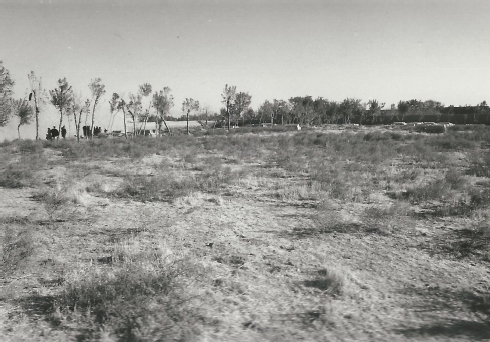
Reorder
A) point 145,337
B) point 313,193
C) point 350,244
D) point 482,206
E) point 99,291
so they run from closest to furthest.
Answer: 1. point 145,337
2. point 99,291
3. point 350,244
4. point 482,206
5. point 313,193

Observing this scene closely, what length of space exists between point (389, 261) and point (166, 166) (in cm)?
1300

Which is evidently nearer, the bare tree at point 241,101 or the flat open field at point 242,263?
the flat open field at point 242,263

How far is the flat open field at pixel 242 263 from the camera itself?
3732 mm

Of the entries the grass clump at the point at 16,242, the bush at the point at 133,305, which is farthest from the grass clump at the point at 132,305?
the grass clump at the point at 16,242

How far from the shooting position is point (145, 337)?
11.4ft

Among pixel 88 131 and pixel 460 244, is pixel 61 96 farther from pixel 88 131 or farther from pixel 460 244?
pixel 460 244

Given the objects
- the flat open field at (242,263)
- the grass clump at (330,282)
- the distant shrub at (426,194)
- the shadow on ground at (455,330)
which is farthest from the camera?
the distant shrub at (426,194)

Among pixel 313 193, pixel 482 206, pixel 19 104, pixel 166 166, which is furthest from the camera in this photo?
pixel 19 104

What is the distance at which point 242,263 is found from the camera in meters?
5.59

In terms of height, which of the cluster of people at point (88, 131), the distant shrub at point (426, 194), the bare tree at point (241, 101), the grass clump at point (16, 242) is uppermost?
the bare tree at point (241, 101)

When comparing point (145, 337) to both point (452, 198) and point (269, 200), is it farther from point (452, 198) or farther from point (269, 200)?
point (452, 198)

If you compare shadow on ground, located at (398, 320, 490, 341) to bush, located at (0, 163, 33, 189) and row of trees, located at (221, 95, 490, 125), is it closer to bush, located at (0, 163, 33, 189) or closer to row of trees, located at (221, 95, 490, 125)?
bush, located at (0, 163, 33, 189)

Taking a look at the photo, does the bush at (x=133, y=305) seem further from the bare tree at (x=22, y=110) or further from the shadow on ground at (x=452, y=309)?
the bare tree at (x=22, y=110)

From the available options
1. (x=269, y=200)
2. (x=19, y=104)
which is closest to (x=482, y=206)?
(x=269, y=200)
